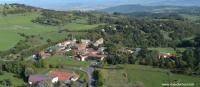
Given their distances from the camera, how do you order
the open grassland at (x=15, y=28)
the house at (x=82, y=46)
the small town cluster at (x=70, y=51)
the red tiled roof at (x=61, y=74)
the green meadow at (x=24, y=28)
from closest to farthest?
the small town cluster at (x=70, y=51) < the red tiled roof at (x=61, y=74) < the house at (x=82, y=46) < the open grassland at (x=15, y=28) < the green meadow at (x=24, y=28)

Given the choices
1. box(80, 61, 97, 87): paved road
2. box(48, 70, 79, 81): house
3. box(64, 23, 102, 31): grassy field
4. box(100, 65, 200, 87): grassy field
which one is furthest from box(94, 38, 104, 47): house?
box(48, 70, 79, 81): house

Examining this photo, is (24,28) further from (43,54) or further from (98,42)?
(43,54)

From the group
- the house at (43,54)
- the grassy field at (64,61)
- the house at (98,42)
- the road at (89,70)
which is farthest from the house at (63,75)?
the house at (98,42)

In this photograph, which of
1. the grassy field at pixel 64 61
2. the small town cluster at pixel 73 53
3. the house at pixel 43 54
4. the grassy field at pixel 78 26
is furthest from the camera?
the grassy field at pixel 78 26

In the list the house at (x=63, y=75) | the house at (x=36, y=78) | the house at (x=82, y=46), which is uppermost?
the house at (x=36, y=78)

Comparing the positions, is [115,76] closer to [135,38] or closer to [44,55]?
[44,55]

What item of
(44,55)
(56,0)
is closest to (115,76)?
(44,55)

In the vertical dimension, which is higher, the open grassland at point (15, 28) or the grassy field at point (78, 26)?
the open grassland at point (15, 28)

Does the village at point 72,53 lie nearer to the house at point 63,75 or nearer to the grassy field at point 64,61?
the house at point 63,75
